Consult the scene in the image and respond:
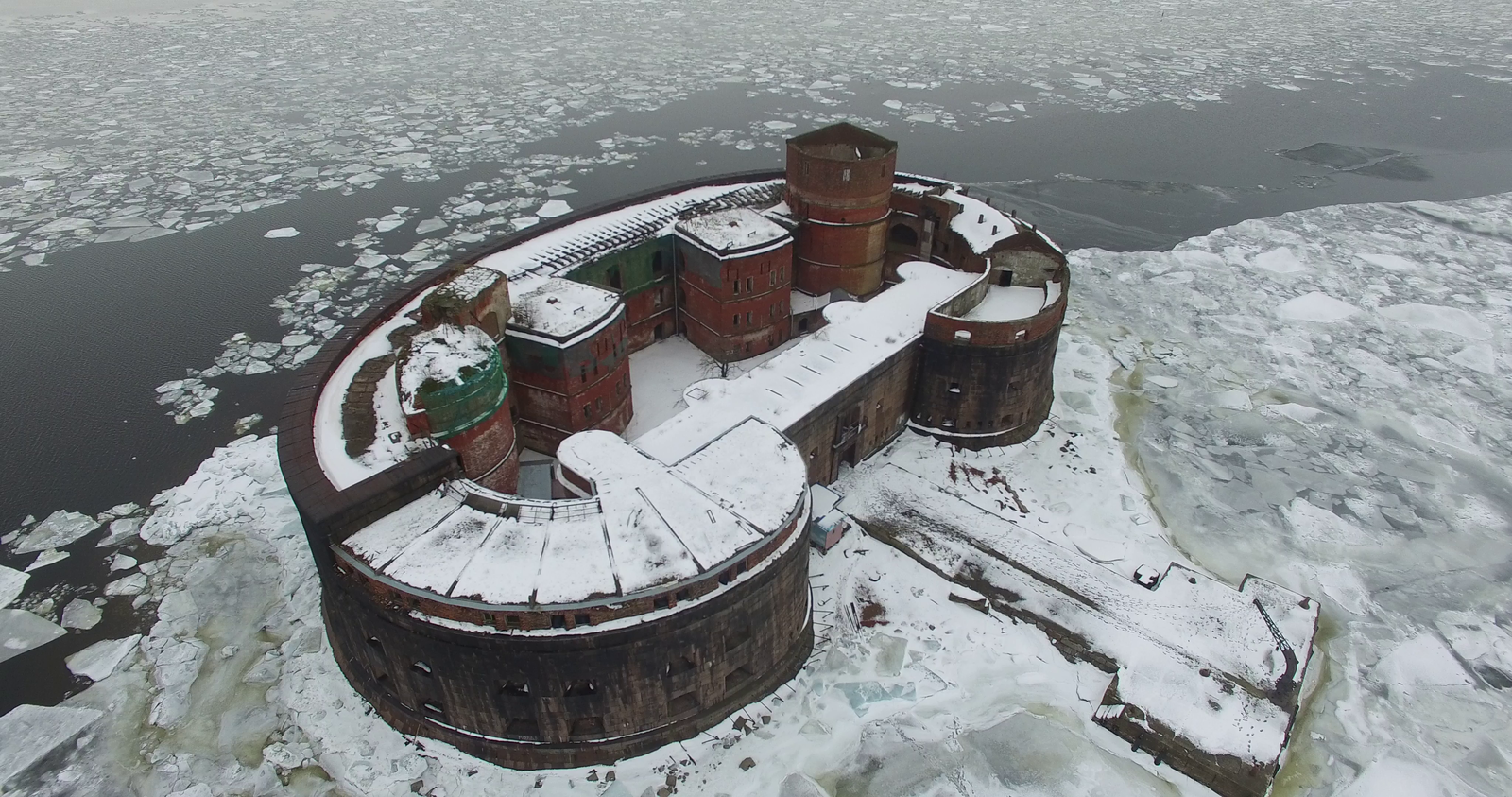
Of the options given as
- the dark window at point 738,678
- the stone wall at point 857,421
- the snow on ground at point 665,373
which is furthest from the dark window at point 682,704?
the snow on ground at point 665,373

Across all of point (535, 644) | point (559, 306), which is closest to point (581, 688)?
point (535, 644)

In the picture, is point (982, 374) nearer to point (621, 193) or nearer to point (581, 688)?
point (581, 688)

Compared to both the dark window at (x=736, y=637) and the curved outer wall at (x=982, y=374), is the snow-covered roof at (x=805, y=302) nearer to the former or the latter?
the curved outer wall at (x=982, y=374)

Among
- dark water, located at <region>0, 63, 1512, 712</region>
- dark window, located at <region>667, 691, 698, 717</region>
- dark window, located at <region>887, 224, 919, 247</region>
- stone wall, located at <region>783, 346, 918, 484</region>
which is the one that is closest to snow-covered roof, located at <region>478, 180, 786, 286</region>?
dark window, located at <region>887, 224, 919, 247</region>

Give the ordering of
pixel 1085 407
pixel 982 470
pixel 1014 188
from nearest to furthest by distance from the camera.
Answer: pixel 982 470 < pixel 1085 407 < pixel 1014 188

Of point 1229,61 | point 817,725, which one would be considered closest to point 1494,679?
point 817,725

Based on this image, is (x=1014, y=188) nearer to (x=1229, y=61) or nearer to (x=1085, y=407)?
(x=1085, y=407)
